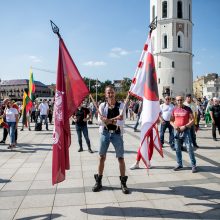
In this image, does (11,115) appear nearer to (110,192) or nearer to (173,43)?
(110,192)

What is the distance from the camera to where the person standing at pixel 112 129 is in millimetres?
5879

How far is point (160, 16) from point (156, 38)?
4.87m

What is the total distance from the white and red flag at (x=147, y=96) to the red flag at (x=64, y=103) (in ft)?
3.93

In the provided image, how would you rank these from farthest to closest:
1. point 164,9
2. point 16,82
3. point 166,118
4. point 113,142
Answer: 1. point 16,82
2. point 164,9
3. point 166,118
4. point 113,142

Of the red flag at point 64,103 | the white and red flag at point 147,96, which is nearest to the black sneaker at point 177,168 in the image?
the white and red flag at point 147,96

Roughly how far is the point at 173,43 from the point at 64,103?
218ft

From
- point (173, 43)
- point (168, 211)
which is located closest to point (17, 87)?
point (173, 43)

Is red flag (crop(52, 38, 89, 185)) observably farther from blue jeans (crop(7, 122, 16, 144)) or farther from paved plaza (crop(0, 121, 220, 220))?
blue jeans (crop(7, 122, 16, 144))

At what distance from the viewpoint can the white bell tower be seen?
224ft

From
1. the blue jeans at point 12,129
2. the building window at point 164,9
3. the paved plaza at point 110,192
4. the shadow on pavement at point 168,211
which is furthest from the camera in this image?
the building window at point 164,9

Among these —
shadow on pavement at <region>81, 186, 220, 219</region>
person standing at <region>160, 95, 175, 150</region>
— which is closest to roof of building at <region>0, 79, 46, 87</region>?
person standing at <region>160, 95, 175, 150</region>

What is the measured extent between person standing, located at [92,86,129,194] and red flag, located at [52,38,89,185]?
1.61 ft

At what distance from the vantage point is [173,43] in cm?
6881

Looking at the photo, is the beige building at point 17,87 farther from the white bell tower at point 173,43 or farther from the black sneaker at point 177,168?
the black sneaker at point 177,168
